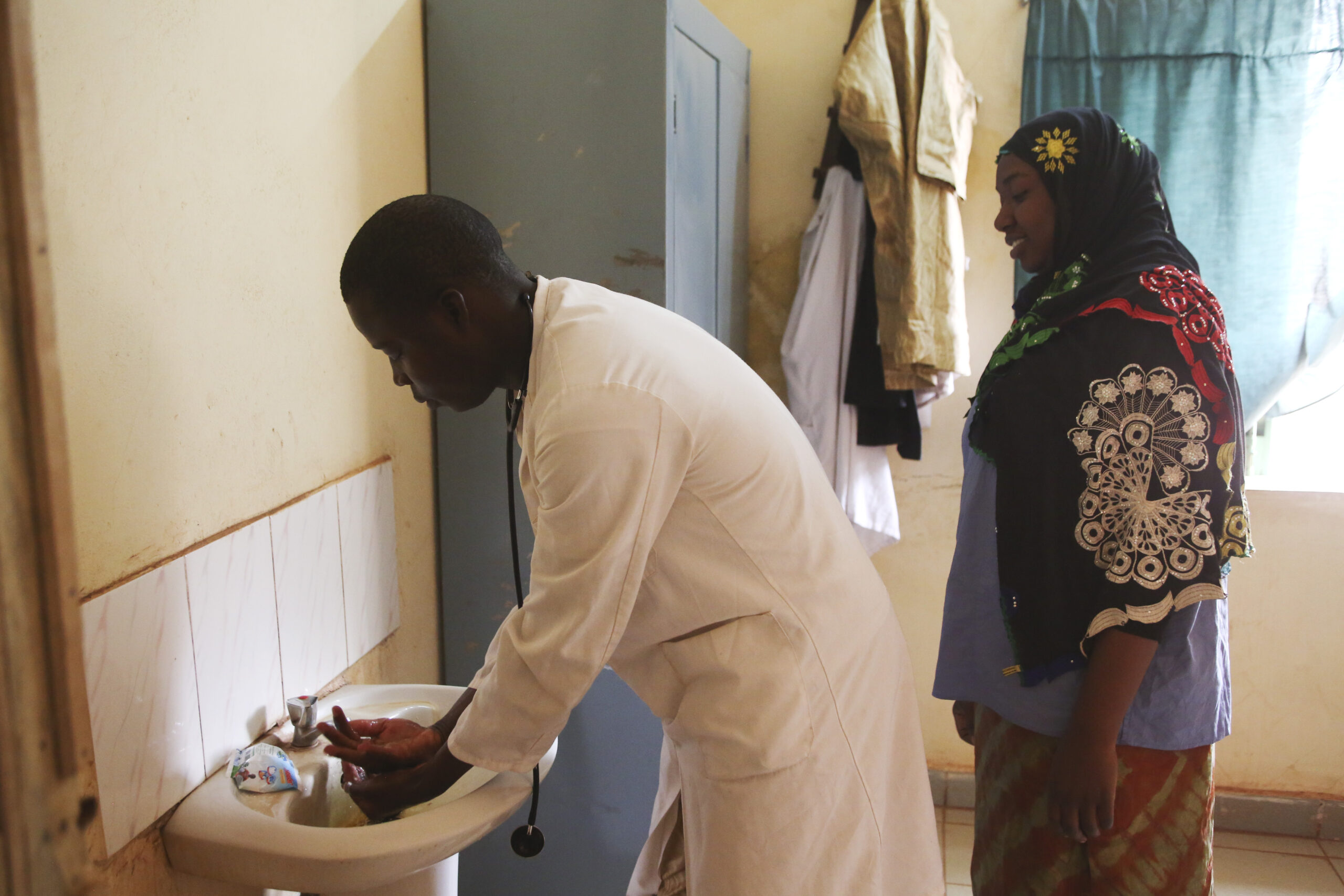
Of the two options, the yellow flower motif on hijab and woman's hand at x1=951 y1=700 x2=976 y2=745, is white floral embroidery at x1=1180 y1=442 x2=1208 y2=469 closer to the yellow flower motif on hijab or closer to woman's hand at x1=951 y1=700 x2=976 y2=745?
the yellow flower motif on hijab

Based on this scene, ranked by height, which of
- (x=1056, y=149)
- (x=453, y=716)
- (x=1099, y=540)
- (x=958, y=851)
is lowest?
(x=958, y=851)

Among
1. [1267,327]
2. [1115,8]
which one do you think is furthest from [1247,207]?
[1115,8]

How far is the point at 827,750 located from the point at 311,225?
3.41 ft

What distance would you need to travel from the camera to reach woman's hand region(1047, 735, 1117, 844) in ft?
3.90

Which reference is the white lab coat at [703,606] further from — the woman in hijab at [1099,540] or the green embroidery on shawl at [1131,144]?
the green embroidery on shawl at [1131,144]

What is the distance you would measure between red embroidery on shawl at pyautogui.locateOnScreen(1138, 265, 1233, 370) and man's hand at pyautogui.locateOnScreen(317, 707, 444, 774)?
1.07 meters

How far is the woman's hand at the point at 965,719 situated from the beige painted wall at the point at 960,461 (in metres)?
0.98

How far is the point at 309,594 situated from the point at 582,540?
650 mm

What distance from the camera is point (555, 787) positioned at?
1819 mm

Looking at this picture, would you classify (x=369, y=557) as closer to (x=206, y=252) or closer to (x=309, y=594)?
(x=309, y=594)

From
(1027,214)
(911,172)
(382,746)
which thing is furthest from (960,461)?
(382,746)

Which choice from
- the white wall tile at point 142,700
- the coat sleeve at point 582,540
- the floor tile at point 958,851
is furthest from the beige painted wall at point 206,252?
the floor tile at point 958,851

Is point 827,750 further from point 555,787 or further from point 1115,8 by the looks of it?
point 1115,8

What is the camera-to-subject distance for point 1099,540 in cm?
119
